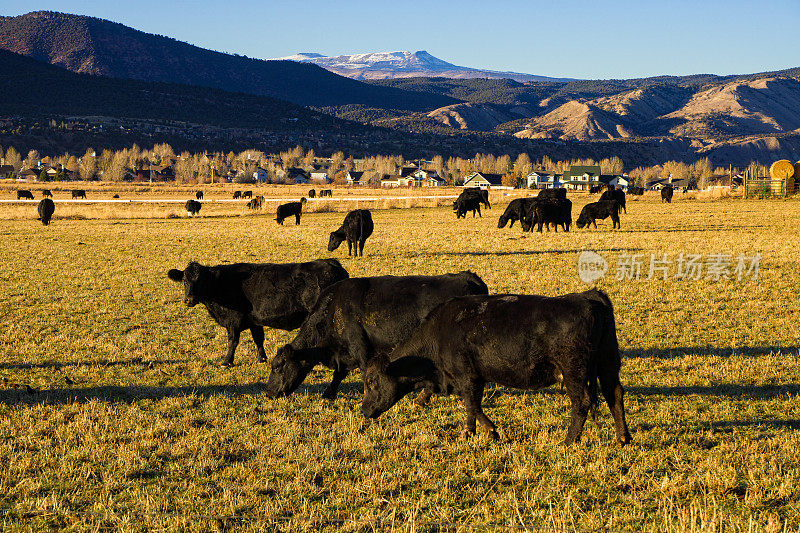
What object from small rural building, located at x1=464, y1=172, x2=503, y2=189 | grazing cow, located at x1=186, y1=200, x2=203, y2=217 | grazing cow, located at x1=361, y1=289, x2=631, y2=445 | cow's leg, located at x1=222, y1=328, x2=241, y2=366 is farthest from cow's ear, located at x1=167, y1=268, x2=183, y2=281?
small rural building, located at x1=464, y1=172, x2=503, y2=189

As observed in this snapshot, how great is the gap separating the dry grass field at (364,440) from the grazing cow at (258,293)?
2.10ft

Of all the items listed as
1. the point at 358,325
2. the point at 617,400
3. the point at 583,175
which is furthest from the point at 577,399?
the point at 583,175

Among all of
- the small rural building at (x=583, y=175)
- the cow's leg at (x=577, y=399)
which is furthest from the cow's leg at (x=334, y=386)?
the small rural building at (x=583, y=175)

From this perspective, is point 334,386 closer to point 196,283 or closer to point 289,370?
point 289,370

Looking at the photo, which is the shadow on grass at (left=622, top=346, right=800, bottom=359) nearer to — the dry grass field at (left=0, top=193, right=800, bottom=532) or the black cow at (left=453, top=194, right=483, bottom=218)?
the dry grass field at (left=0, top=193, right=800, bottom=532)

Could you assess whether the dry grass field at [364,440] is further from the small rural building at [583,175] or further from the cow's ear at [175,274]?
the small rural building at [583,175]

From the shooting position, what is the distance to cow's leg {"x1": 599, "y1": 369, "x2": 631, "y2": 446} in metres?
6.56

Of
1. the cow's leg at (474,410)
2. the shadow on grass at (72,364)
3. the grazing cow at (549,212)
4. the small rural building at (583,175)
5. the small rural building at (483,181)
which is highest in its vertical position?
the small rural building at (583,175)

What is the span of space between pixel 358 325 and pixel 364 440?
1798 mm

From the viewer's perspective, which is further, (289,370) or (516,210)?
(516,210)

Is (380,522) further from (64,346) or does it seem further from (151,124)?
(151,124)

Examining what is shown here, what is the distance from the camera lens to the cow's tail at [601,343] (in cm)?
625

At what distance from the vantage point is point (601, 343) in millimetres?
6426

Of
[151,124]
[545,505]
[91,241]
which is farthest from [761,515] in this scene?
[151,124]
